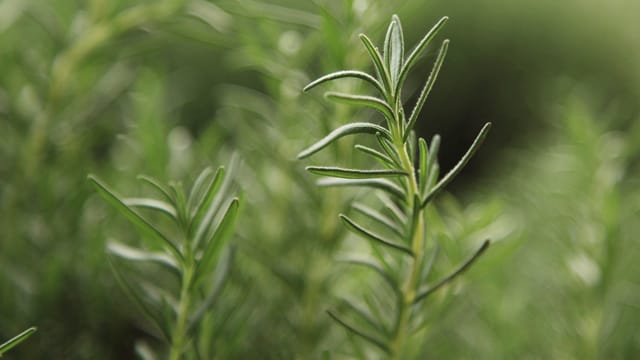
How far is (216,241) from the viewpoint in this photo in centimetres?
25

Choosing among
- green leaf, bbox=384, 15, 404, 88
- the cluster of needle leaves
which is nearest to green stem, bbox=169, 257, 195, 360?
the cluster of needle leaves

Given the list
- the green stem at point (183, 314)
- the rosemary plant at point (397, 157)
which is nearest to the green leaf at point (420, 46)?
the rosemary plant at point (397, 157)

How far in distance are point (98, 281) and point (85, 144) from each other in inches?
3.6

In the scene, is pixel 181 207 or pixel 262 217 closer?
pixel 181 207

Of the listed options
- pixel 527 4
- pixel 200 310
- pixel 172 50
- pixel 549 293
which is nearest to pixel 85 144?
pixel 200 310

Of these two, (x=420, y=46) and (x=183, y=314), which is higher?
(x=420, y=46)

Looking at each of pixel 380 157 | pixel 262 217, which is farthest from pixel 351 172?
pixel 262 217

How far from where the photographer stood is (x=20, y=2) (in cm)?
45

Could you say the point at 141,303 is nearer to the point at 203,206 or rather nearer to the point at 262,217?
the point at 203,206

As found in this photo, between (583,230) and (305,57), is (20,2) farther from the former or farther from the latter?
(583,230)

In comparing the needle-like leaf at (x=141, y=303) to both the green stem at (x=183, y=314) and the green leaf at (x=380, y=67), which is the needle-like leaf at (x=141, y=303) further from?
the green leaf at (x=380, y=67)

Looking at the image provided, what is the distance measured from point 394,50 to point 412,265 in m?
0.08

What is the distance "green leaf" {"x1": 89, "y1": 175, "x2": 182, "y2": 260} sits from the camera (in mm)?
233

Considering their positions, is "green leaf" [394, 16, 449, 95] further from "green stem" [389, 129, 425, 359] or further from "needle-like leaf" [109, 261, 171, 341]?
"needle-like leaf" [109, 261, 171, 341]
